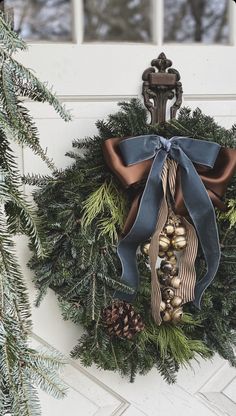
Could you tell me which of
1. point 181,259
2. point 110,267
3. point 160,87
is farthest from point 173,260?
point 160,87

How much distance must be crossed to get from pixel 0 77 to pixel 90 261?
0.38 meters

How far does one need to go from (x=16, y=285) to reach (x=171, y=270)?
373mm

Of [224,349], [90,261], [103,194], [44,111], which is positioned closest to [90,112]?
[44,111]

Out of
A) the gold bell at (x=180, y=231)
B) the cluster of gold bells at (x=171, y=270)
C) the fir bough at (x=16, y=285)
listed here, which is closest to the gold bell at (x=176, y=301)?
the cluster of gold bells at (x=171, y=270)

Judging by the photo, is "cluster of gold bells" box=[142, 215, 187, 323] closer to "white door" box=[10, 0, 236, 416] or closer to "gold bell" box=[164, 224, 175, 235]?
"gold bell" box=[164, 224, 175, 235]

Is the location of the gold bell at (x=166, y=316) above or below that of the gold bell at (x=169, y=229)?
below

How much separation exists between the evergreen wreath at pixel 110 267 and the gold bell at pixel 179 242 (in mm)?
52

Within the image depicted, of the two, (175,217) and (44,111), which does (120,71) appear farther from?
(175,217)

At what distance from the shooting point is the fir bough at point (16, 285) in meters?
0.68

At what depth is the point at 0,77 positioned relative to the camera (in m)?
0.70

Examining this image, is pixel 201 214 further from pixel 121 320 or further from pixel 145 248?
pixel 121 320

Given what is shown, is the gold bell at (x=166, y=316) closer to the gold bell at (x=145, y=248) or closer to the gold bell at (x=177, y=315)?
the gold bell at (x=177, y=315)

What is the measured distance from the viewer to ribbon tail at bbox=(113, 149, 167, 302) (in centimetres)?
98

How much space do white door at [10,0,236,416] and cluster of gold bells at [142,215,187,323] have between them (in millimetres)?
197
